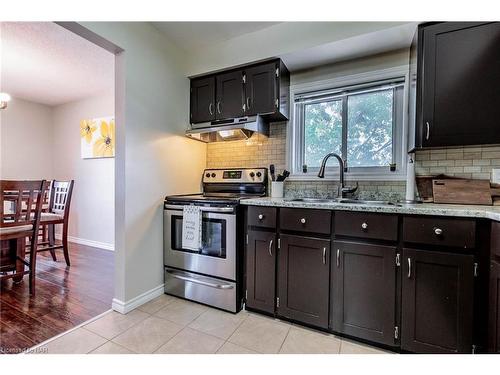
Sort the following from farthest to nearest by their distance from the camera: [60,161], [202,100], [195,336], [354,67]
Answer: [60,161] < [202,100] < [354,67] < [195,336]

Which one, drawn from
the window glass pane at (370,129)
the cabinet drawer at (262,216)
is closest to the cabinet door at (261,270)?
the cabinet drawer at (262,216)

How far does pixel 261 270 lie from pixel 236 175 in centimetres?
109

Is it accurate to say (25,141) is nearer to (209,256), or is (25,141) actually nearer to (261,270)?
(209,256)

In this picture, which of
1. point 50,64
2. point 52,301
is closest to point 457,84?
point 52,301

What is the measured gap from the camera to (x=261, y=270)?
1.83 meters

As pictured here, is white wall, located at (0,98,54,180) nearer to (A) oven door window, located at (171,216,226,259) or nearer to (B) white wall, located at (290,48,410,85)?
(A) oven door window, located at (171,216,226,259)

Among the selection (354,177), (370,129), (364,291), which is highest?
(370,129)

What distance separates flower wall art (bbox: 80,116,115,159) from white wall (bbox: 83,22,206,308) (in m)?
1.74

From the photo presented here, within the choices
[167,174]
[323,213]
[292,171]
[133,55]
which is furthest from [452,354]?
[133,55]

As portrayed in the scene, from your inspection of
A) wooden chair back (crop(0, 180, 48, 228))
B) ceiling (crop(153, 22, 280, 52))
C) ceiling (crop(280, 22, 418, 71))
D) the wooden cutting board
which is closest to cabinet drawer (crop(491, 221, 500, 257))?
the wooden cutting board

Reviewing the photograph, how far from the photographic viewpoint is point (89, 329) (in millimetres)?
1667

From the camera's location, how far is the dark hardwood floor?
160 centimetres

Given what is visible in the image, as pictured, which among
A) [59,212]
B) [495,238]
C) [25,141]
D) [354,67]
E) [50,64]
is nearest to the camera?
[495,238]

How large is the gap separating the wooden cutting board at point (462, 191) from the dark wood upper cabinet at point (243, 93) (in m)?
1.39
